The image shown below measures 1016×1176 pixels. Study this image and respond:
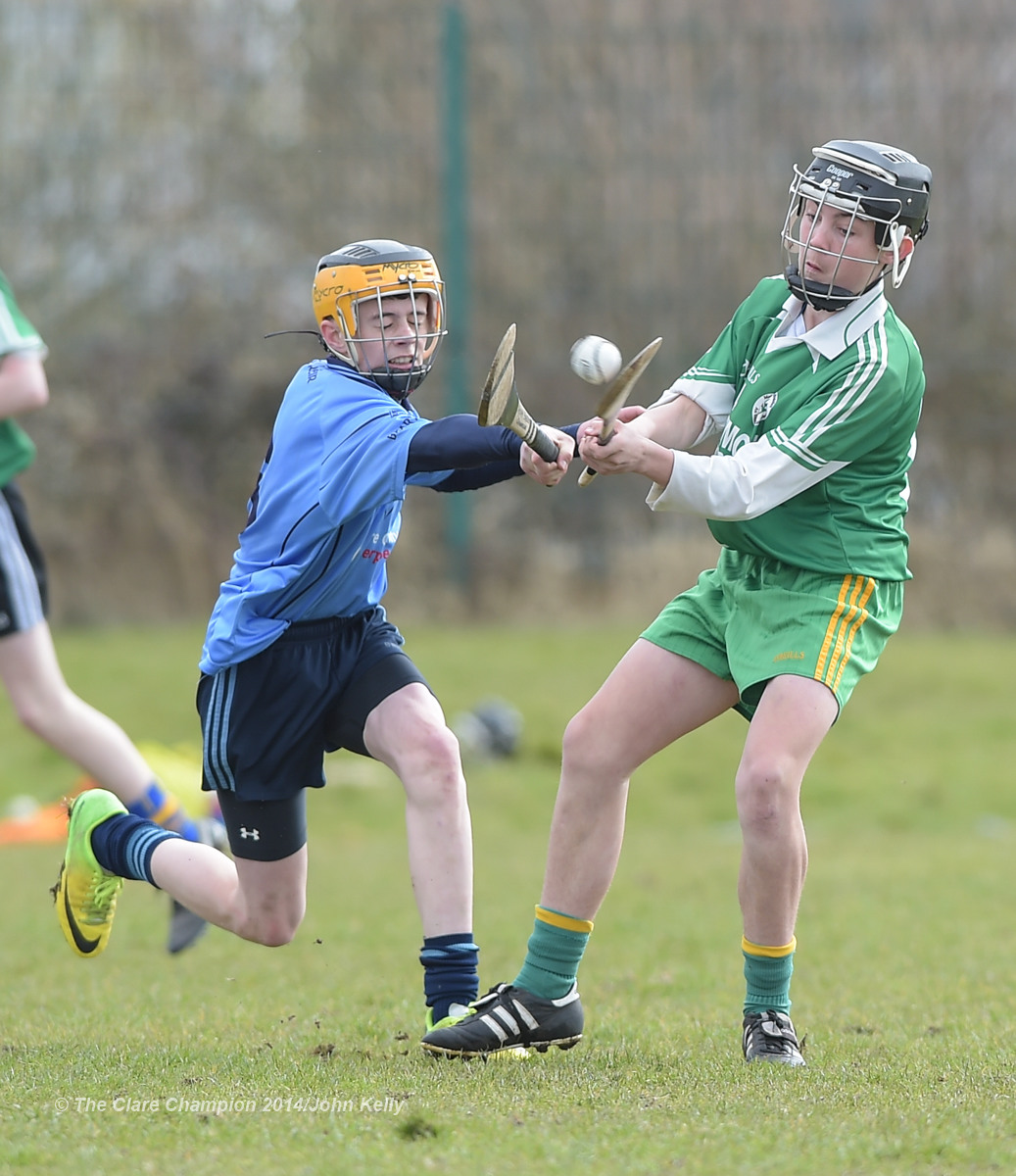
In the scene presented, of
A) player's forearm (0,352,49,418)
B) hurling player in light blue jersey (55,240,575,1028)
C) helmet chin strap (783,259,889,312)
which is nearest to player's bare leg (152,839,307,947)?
hurling player in light blue jersey (55,240,575,1028)

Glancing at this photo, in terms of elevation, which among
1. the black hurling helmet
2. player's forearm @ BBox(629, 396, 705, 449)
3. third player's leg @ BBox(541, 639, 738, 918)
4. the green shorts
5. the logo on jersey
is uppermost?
the black hurling helmet

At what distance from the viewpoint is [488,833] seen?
10.1 meters

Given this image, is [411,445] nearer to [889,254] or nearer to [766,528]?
[766,528]

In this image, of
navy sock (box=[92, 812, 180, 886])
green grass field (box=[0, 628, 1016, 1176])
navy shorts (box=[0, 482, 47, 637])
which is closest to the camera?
green grass field (box=[0, 628, 1016, 1176])

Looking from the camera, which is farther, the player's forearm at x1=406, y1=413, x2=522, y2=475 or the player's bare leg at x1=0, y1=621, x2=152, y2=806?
the player's bare leg at x1=0, y1=621, x2=152, y2=806

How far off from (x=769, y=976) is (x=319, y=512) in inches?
63.6

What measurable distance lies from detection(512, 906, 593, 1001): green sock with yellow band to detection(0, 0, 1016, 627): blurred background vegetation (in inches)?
371

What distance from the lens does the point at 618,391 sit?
4.00 m

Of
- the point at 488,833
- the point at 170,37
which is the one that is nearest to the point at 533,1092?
the point at 488,833

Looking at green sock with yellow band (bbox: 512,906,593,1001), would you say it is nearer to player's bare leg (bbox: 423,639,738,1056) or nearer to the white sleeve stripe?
player's bare leg (bbox: 423,639,738,1056)

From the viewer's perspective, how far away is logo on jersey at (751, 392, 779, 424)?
171 inches

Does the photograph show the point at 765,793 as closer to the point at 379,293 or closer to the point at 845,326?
the point at 845,326

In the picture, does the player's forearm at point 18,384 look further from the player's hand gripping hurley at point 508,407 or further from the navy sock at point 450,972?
the navy sock at point 450,972

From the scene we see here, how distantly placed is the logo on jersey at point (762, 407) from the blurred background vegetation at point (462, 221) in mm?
9377
